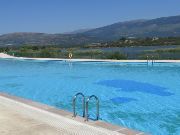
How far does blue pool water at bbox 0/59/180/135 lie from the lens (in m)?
8.82

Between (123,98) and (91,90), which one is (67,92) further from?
(123,98)

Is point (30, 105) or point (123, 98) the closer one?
point (30, 105)

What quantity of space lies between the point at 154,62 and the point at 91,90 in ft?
33.3

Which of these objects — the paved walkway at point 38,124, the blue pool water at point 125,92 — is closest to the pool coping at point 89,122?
the paved walkway at point 38,124

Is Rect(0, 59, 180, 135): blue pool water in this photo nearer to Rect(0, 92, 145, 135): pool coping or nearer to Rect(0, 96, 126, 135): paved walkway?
Rect(0, 92, 145, 135): pool coping

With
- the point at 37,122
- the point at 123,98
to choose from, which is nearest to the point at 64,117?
the point at 37,122

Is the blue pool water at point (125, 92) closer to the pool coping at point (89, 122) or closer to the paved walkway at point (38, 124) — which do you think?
the pool coping at point (89, 122)

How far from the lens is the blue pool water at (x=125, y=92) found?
28.9 ft

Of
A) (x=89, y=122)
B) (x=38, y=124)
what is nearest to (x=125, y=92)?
(x=89, y=122)

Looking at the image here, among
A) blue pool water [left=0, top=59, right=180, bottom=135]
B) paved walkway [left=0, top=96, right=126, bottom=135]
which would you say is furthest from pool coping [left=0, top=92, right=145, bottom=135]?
blue pool water [left=0, top=59, right=180, bottom=135]

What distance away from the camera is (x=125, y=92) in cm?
1313

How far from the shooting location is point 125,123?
8453 millimetres

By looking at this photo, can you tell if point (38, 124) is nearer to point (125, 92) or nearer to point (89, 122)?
point (89, 122)

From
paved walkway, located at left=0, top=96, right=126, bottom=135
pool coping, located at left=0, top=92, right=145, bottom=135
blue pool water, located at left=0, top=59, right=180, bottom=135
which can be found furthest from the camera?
blue pool water, located at left=0, top=59, right=180, bottom=135
